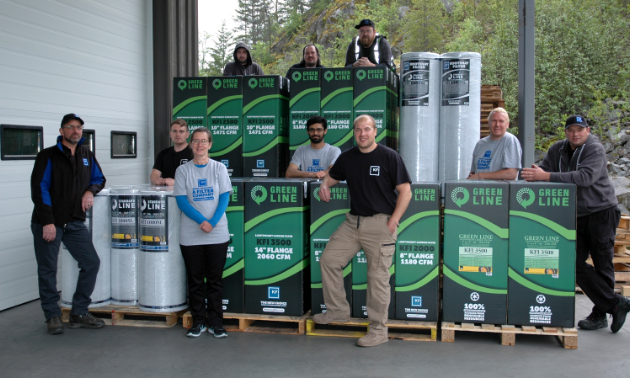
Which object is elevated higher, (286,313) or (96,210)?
(96,210)

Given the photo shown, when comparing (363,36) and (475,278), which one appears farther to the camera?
(363,36)

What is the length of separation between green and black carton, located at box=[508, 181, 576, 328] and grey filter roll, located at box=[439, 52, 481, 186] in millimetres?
1013

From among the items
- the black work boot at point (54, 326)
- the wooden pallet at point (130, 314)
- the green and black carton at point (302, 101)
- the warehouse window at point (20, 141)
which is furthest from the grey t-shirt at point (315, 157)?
the warehouse window at point (20, 141)

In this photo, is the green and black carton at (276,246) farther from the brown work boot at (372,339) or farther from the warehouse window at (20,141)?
the warehouse window at (20,141)

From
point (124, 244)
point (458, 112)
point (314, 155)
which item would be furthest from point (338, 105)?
point (124, 244)

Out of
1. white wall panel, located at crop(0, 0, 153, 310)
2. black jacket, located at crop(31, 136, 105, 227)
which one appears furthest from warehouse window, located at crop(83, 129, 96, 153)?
black jacket, located at crop(31, 136, 105, 227)

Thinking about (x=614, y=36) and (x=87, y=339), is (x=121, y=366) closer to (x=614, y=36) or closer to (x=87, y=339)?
(x=87, y=339)

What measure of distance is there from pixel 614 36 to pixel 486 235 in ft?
74.9

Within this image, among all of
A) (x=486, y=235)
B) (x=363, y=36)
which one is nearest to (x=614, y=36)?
(x=363, y=36)

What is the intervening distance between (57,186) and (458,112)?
4.12 metres

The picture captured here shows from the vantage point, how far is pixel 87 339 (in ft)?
15.6

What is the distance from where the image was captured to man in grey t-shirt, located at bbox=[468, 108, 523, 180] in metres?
5.23

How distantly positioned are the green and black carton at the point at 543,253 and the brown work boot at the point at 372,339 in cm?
123

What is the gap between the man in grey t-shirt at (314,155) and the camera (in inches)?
209
